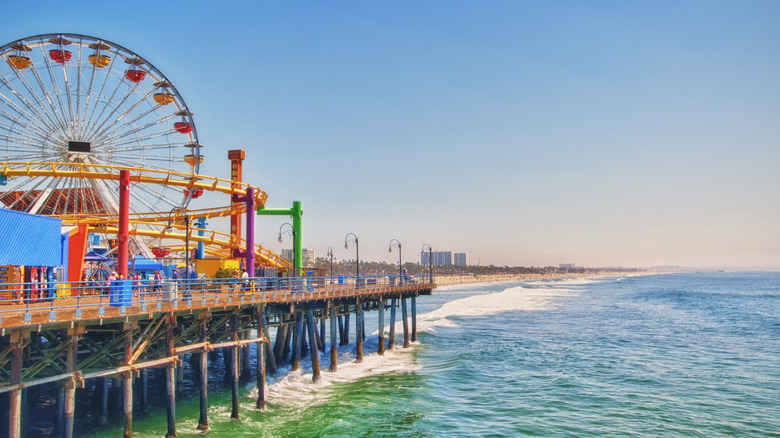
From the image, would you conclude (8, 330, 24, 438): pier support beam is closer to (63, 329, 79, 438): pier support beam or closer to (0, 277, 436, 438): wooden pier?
(0, 277, 436, 438): wooden pier

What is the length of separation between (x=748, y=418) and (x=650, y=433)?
505 centimetres

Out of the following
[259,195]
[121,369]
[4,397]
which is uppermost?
[259,195]

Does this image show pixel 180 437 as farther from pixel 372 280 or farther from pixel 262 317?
pixel 372 280

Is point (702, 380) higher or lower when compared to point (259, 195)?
lower

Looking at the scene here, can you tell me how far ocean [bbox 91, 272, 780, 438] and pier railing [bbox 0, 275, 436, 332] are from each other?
4.29m

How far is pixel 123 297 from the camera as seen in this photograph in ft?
55.6

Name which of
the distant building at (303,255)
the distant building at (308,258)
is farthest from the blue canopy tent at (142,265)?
the distant building at (308,258)

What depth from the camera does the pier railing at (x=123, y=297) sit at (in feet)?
47.9

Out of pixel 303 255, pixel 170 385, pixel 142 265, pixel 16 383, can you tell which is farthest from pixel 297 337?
pixel 303 255

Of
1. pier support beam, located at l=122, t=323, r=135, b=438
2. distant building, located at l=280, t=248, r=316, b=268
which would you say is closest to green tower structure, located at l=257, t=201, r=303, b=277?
pier support beam, located at l=122, t=323, r=135, b=438

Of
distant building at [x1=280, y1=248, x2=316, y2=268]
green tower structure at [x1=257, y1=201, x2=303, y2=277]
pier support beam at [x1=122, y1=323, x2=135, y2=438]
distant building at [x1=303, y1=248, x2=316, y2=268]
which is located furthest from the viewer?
distant building at [x1=303, y1=248, x2=316, y2=268]

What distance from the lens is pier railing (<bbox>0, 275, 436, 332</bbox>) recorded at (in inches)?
575

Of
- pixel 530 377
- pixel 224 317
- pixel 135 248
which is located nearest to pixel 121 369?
pixel 224 317

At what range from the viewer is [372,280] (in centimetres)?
3662
